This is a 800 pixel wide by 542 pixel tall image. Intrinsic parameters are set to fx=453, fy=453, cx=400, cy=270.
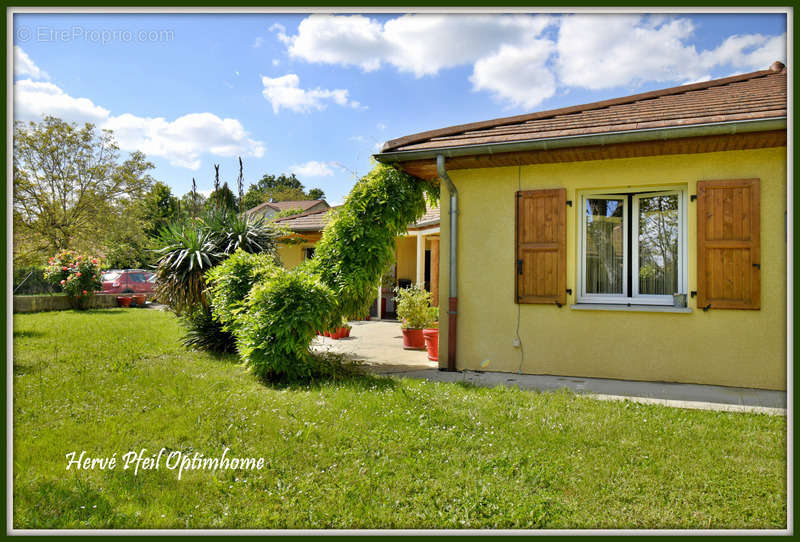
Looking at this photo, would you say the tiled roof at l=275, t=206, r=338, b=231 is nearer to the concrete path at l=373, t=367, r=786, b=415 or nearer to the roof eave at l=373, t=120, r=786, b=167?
the roof eave at l=373, t=120, r=786, b=167

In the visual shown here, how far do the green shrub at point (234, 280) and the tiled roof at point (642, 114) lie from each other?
2.65 m

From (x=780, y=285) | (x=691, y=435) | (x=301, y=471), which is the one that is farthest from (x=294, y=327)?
(x=780, y=285)

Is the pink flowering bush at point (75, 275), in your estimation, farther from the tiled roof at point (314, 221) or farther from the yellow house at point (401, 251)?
the tiled roof at point (314, 221)

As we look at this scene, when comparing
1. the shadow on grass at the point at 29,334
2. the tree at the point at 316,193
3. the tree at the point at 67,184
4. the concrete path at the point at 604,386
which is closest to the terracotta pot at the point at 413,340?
the concrete path at the point at 604,386

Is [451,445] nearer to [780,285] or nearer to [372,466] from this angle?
[372,466]

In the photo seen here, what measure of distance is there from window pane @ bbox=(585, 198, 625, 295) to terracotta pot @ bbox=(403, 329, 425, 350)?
11.2 ft

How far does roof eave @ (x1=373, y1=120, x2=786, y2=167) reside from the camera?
501 centimetres

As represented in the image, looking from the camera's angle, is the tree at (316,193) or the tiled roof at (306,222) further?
the tree at (316,193)

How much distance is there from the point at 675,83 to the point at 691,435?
5893 mm

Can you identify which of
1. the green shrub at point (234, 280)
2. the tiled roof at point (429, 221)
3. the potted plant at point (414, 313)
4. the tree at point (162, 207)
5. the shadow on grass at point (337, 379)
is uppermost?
the tree at point (162, 207)

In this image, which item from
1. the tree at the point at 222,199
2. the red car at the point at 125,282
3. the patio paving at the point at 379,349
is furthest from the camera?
the red car at the point at 125,282

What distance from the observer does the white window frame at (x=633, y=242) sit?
6031mm

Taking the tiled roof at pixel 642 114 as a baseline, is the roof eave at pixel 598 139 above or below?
below

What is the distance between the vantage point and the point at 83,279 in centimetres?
1585
